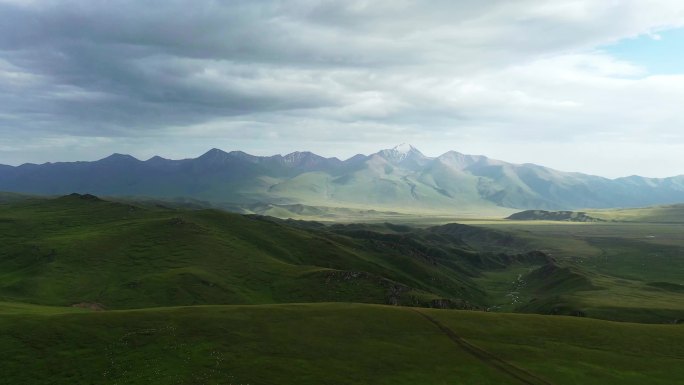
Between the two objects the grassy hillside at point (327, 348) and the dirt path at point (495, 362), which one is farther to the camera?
the dirt path at point (495, 362)

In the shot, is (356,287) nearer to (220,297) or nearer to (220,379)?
(220,297)

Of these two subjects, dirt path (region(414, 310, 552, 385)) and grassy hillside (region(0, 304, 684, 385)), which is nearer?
grassy hillside (region(0, 304, 684, 385))

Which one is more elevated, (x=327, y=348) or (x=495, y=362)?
(x=327, y=348)

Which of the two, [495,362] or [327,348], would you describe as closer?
[495,362]
